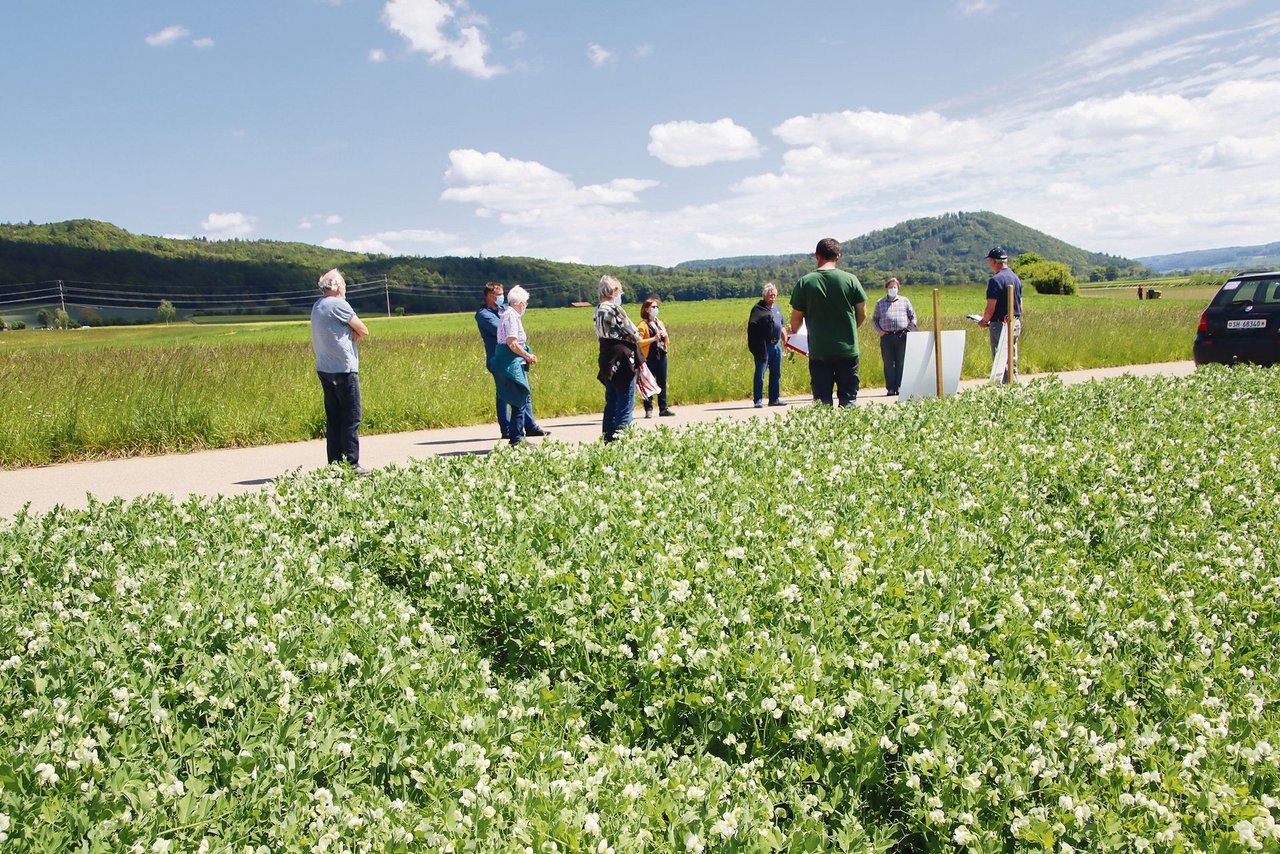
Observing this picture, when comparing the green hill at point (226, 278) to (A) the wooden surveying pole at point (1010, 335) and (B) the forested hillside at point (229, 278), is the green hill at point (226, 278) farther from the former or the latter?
(A) the wooden surveying pole at point (1010, 335)

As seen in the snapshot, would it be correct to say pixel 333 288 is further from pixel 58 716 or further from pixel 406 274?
pixel 406 274

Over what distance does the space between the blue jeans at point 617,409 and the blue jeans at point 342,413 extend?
2.78 m

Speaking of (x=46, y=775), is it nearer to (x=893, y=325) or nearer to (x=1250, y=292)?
(x=893, y=325)

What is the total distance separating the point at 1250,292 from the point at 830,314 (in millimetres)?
11580

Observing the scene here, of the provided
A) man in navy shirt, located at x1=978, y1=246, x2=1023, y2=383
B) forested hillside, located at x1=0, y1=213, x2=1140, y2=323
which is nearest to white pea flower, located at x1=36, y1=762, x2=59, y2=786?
man in navy shirt, located at x1=978, y1=246, x2=1023, y2=383

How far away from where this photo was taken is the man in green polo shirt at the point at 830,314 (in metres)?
9.07

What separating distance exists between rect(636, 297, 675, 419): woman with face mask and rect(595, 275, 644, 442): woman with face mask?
2.76 metres

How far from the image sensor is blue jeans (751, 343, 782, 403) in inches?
603

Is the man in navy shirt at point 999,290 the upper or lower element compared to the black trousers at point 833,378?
upper

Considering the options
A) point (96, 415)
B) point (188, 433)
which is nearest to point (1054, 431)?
point (188, 433)

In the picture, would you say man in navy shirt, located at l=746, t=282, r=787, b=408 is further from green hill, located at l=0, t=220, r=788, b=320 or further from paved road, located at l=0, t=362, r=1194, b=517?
green hill, located at l=0, t=220, r=788, b=320

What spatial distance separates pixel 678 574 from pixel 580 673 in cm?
85

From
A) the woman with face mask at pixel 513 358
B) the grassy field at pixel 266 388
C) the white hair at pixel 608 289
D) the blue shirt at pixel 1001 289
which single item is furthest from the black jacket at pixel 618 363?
the blue shirt at pixel 1001 289

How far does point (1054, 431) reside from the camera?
25.8 ft
